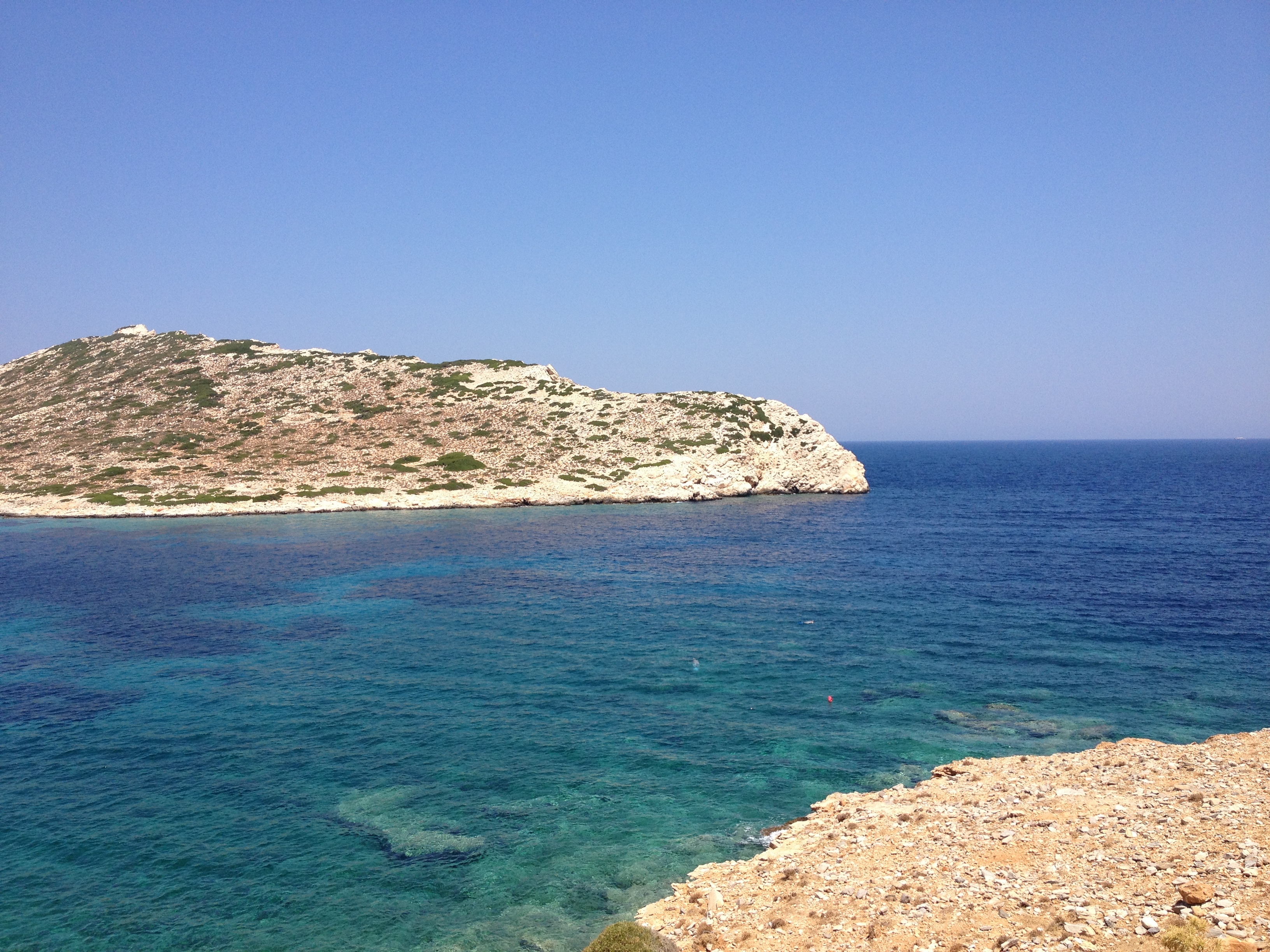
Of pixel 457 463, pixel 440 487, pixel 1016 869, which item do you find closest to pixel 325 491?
pixel 440 487

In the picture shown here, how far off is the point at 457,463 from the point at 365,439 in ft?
60.0

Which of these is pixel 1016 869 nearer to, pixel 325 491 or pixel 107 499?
pixel 325 491

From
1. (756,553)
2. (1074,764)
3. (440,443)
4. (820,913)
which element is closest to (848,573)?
(756,553)

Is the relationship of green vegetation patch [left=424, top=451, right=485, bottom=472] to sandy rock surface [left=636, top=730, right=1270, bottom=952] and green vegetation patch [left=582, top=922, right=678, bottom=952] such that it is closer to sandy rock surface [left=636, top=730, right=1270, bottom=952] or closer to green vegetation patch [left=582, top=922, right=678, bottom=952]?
sandy rock surface [left=636, top=730, right=1270, bottom=952]

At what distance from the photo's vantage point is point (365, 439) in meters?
114

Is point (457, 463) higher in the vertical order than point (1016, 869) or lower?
A: higher

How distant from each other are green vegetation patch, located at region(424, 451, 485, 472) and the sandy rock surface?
3483 inches

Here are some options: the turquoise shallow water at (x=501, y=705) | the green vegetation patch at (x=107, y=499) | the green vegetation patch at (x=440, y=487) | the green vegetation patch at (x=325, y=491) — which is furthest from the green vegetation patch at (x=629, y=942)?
the green vegetation patch at (x=107, y=499)

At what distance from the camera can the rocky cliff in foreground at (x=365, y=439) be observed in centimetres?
9638

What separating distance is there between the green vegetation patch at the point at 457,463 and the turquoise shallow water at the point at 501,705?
36.5 metres

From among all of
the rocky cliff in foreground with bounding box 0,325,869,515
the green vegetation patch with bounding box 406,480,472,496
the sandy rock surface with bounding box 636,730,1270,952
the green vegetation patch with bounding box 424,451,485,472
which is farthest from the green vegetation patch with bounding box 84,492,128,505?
the sandy rock surface with bounding box 636,730,1270,952

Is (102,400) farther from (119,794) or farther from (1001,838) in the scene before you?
(1001,838)

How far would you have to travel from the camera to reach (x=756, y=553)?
67062 mm

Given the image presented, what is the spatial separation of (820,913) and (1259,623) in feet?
141
